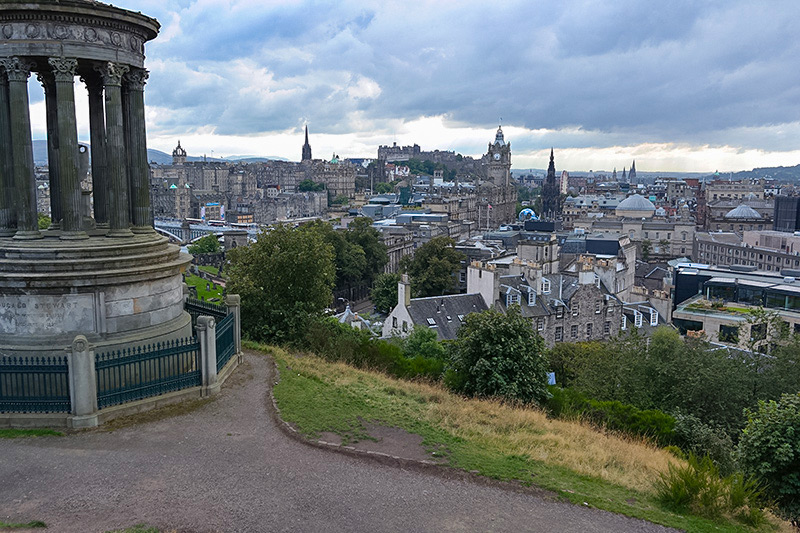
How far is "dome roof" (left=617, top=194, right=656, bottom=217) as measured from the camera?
455 ft

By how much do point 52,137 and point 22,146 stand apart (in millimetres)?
2207

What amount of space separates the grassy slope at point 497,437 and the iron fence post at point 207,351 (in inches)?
67.3

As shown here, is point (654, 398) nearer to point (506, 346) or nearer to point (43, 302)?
point (506, 346)

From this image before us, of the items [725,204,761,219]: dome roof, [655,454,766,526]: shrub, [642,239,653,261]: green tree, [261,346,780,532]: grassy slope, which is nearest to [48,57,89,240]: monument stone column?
[261,346,780,532]: grassy slope

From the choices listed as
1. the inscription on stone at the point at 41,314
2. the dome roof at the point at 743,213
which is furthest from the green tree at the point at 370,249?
the dome roof at the point at 743,213

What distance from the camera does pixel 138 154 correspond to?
1875 cm

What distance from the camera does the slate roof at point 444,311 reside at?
4228 cm

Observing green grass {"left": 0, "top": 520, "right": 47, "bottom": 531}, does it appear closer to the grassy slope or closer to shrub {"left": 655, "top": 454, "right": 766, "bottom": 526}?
the grassy slope

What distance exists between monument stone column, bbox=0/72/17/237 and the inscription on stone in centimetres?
232

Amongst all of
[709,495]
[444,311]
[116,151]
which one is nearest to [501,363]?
[709,495]

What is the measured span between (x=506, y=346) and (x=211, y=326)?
30.1ft

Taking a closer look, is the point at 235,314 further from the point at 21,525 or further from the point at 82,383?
the point at 21,525

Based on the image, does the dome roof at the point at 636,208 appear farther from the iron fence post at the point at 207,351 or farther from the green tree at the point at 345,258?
the iron fence post at the point at 207,351

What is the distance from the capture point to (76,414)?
553 inches
